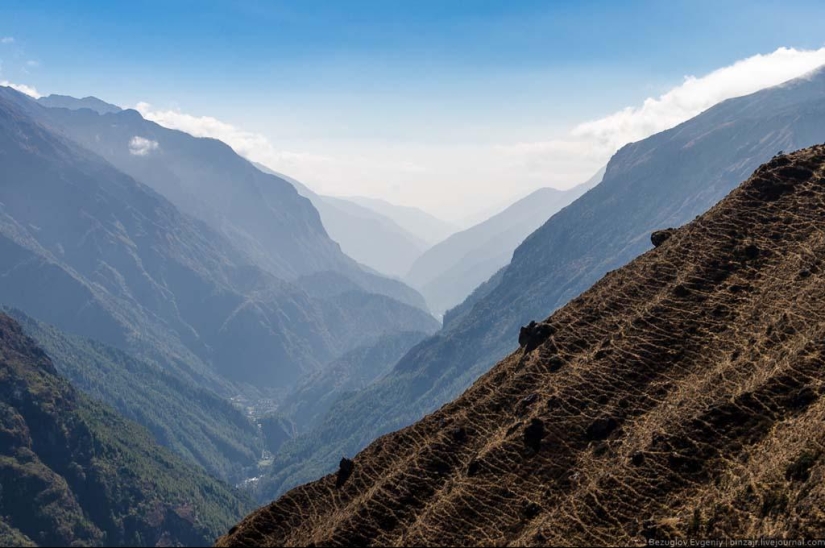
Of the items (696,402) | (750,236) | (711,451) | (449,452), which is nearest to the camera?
(711,451)

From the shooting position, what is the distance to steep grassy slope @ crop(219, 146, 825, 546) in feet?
122

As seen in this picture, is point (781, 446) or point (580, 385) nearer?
point (781, 446)

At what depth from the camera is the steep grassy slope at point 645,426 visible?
122 feet

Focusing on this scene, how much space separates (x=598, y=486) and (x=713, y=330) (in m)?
15.7

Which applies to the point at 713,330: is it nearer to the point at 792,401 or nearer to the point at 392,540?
the point at 792,401

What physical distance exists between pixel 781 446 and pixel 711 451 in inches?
137

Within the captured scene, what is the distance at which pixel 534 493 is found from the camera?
41.4 meters

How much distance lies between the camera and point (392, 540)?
41031 mm

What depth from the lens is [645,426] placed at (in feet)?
141

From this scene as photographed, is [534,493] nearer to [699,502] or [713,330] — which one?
[699,502]

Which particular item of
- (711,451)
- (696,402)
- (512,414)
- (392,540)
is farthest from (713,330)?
(392,540)

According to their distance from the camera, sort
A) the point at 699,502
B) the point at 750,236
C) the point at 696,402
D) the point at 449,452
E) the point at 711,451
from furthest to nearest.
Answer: the point at 750,236 < the point at 449,452 < the point at 696,402 < the point at 711,451 < the point at 699,502

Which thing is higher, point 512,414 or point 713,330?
point 713,330

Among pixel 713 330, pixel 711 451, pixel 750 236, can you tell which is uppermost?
pixel 750 236
